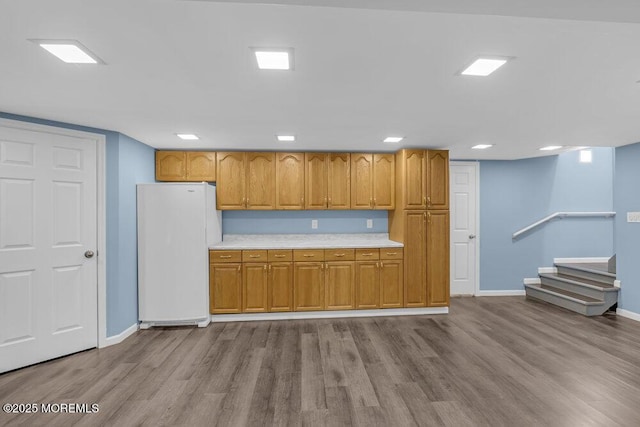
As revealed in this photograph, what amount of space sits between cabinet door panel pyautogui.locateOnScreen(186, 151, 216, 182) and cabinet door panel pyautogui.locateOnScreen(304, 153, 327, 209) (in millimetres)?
1369

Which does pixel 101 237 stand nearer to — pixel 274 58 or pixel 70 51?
pixel 70 51

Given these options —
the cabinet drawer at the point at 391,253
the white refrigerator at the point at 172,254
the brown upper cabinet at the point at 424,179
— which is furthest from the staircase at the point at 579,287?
the white refrigerator at the point at 172,254

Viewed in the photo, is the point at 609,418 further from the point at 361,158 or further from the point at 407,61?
the point at 361,158

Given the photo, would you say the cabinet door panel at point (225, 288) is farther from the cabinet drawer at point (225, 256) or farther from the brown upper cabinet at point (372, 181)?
the brown upper cabinet at point (372, 181)

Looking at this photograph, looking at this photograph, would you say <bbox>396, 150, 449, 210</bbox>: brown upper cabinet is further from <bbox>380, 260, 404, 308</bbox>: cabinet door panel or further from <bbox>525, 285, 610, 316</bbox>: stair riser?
<bbox>525, 285, 610, 316</bbox>: stair riser

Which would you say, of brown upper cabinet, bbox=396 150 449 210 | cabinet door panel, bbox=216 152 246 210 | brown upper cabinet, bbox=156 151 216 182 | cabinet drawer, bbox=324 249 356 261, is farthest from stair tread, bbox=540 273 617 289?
brown upper cabinet, bbox=156 151 216 182

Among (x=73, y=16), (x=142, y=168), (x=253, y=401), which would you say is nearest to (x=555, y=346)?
(x=253, y=401)

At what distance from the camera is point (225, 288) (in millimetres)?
3988

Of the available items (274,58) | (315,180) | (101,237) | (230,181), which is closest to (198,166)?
(230,181)

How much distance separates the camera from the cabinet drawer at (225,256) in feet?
13.0

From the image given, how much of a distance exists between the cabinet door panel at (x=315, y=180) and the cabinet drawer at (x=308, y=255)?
0.67m

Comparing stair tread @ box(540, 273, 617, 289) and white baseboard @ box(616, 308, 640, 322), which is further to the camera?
stair tread @ box(540, 273, 617, 289)

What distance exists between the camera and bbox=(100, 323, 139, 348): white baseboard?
10.8 feet

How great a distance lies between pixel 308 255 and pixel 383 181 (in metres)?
1.58
